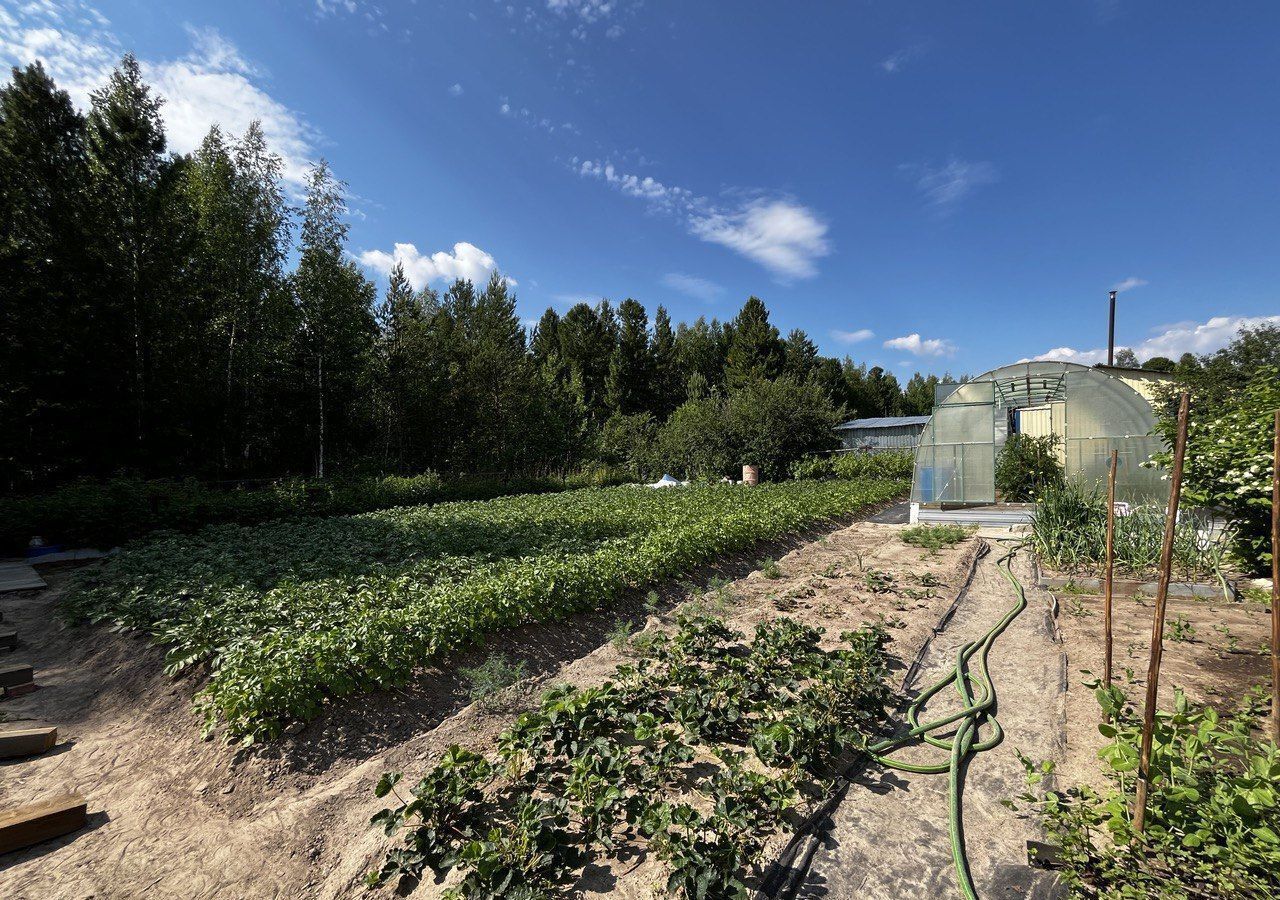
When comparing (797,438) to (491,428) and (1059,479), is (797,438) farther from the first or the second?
(491,428)

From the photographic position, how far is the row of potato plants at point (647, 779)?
2.13 meters

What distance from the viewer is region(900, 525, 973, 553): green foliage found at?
8.56m

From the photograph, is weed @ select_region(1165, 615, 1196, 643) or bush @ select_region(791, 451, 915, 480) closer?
weed @ select_region(1165, 615, 1196, 643)

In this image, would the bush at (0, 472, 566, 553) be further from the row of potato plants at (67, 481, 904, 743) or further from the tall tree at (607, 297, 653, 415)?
the tall tree at (607, 297, 653, 415)

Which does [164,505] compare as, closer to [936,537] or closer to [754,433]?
[936,537]

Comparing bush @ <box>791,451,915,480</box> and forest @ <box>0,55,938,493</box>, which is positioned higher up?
forest @ <box>0,55,938,493</box>

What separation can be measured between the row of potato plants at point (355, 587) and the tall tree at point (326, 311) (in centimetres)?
856

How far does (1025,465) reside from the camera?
41.0 feet

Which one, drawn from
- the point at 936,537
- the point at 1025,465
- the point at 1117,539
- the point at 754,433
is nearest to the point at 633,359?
the point at 754,433

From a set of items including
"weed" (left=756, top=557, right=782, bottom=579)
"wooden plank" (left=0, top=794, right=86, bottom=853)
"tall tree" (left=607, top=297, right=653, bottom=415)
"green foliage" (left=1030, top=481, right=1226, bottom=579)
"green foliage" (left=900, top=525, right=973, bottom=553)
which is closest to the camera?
"wooden plank" (left=0, top=794, right=86, bottom=853)

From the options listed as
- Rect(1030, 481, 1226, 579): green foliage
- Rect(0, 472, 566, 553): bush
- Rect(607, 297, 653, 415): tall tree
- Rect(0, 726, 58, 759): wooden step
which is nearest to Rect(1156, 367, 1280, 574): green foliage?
Rect(1030, 481, 1226, 579): green foliage

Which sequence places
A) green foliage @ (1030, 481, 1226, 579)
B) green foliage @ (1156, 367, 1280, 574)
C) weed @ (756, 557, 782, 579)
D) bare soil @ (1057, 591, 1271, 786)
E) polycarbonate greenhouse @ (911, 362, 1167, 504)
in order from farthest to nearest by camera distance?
polycarbonate greenhouse @ (911, 362, 1167, 504)
weed @ (756, 557, 782, 579)
green foliage @ (1030, 481, 1226, 579)
green foliage @ (1156, 367, 1280, 574)
bare soil @ (1057, 591, 1271, 786)

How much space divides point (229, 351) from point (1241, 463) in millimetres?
21730

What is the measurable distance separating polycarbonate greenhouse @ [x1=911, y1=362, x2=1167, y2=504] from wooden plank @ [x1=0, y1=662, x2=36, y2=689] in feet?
50.2
